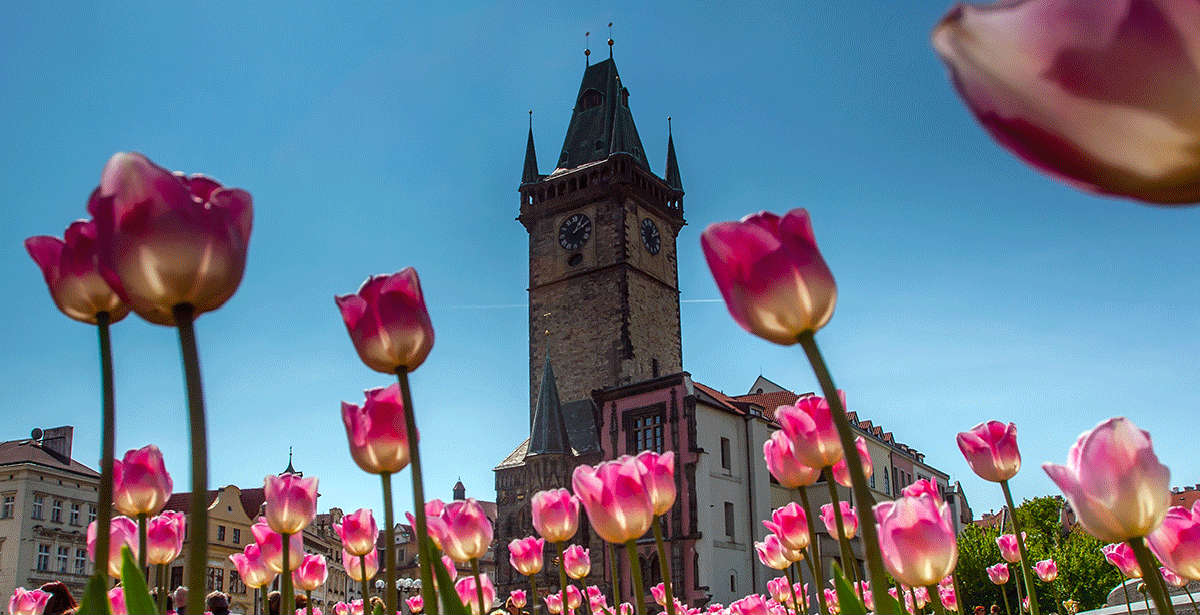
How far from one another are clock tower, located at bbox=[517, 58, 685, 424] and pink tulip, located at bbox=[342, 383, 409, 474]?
35.7 metres

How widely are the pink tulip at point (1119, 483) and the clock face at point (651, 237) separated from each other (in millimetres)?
41430

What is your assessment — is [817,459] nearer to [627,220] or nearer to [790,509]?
[790,509]

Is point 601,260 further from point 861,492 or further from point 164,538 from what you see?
point 861,492

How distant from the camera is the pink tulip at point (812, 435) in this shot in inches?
96.3

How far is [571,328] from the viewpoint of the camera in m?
40.5

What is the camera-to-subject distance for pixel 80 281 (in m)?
1.67

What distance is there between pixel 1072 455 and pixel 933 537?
350mm

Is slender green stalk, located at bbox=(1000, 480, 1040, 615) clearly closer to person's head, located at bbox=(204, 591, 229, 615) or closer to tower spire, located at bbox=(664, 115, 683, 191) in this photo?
person's head, located at bbox=(204, 591, 229, 615)

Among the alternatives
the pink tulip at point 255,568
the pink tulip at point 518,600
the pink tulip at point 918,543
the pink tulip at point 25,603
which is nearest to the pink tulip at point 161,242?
the pink tulip at point 918,543

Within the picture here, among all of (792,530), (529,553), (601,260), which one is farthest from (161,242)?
(601,260)

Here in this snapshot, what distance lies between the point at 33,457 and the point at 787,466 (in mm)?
44629

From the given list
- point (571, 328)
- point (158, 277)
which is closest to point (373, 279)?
point (158, 277)

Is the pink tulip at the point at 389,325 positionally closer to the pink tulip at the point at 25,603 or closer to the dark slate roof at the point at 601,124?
the pink tulip at the point at 25,603

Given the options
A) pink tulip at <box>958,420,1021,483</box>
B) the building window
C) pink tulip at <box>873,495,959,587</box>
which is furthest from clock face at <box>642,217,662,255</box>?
pink tulip at <box>873,495,959,587</box>
